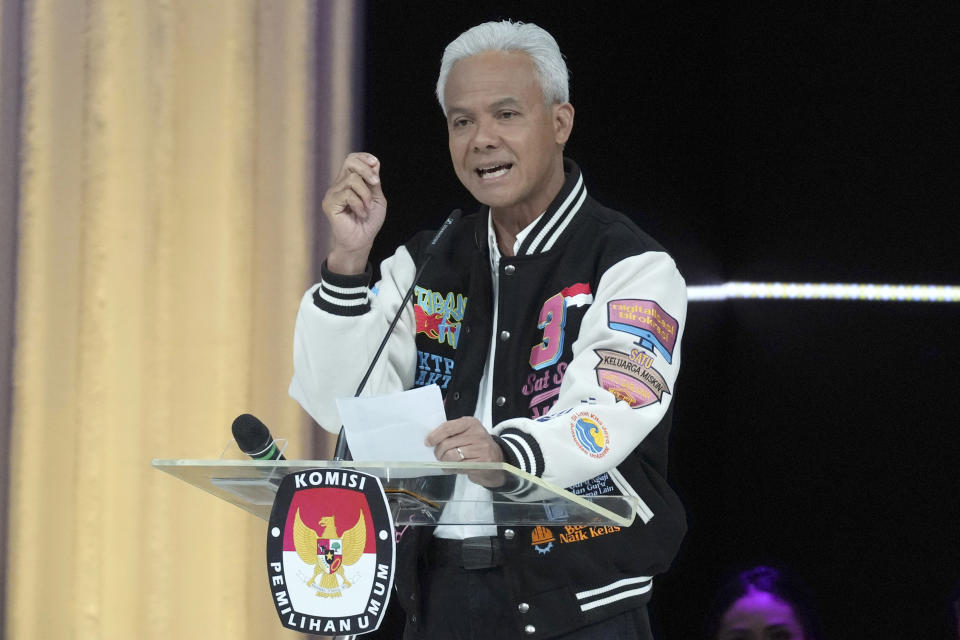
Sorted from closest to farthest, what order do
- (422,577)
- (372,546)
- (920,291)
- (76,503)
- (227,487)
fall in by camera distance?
(372,546) → (227,487) → (422,577) → (76,503) → (920,291)

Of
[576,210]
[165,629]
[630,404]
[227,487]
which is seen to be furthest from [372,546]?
[165,629]

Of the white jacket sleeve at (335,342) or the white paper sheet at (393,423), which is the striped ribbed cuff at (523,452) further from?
the white jacket sleeve at (335,342)

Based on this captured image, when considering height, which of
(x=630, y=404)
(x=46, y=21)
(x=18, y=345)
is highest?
(x=46, y=21)

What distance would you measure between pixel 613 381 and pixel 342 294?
0.44 meters

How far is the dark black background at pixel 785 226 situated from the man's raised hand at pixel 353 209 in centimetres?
97

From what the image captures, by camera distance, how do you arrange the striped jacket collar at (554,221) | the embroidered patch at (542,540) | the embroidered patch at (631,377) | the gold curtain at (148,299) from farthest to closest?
the gold curtain at (148,299)
the striped jacket collar at (554,221)
the embroidered patch at (542,540)
the embroidered patch at (631,377)

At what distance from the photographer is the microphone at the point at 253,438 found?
4.56 feet

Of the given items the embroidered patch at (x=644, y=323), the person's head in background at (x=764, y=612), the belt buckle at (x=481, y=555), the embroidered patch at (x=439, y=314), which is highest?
the embroidered patch at (x=439, y=314)

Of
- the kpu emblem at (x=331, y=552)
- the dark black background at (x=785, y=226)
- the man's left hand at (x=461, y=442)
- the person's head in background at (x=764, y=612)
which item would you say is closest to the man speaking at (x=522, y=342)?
the man's left hand at (x=461, y=442)

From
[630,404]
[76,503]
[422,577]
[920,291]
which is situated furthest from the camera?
[920,291]

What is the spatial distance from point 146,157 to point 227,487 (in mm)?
1453

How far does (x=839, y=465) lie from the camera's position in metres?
2.99

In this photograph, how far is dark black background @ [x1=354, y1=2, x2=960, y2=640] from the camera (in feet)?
9.46

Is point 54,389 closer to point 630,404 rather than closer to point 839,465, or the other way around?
point 630,404
